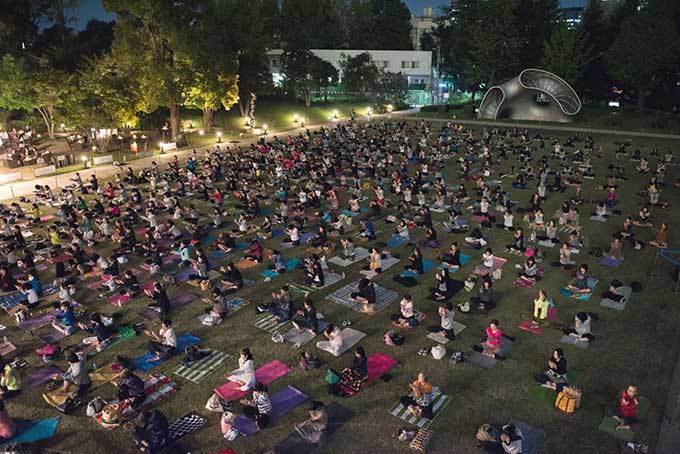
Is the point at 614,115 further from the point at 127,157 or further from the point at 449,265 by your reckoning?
the point at 127,157

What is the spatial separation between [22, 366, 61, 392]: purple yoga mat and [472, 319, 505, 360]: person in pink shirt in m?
10.3

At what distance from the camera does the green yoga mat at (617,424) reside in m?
9.13

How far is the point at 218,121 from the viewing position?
52219mm

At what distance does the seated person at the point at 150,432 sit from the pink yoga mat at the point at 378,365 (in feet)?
13.9

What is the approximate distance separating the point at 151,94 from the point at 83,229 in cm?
2075

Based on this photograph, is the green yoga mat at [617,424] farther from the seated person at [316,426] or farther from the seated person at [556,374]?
the seated person at [316,426]

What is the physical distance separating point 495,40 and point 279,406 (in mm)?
58170

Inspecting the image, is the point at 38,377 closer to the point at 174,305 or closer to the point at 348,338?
the point at 174,305

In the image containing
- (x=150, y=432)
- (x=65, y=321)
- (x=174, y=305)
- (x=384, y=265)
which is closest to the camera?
(x=150, y=432)

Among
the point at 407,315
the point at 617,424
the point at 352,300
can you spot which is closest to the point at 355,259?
the point at 352,300


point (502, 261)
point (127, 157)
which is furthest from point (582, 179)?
point (127, 157)

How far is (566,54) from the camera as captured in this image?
53.5m

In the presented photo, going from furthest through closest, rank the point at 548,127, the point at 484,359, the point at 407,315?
the point at 548,127 → the point at 407,315 → the point at 484,359

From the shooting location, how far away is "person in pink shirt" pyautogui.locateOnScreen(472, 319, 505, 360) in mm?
11594
